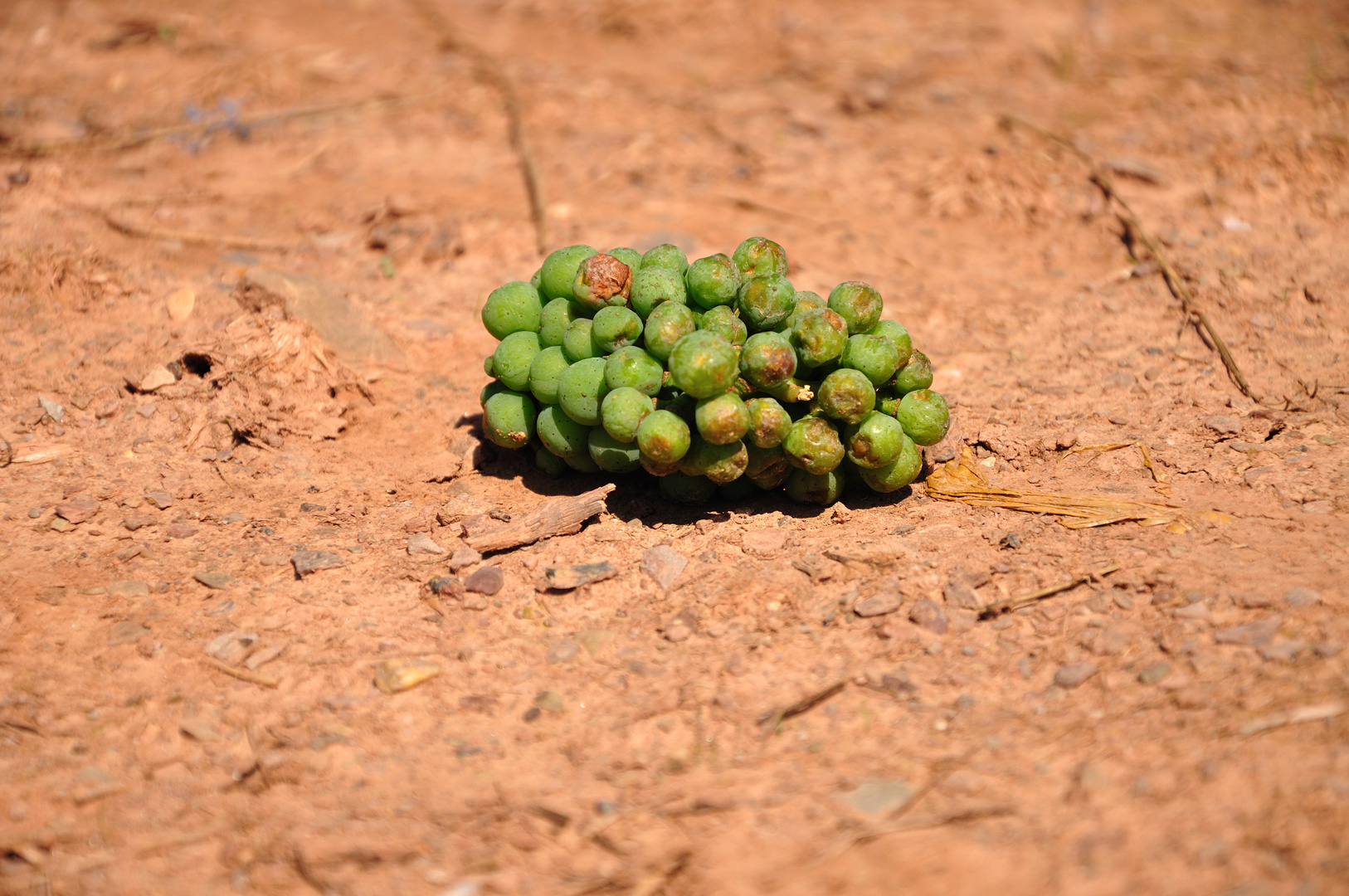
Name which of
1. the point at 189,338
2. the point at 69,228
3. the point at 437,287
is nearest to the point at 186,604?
the point at 189,338

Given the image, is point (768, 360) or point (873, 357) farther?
point (873, 357)

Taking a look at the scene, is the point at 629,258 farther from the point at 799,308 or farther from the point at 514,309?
the point at 799,308

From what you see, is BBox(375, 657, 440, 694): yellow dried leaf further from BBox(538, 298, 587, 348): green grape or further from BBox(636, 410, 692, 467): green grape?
BBox(538, 298, 587, 348): green grape

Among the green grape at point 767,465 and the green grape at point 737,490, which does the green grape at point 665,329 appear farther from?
the green grape at point 737,490

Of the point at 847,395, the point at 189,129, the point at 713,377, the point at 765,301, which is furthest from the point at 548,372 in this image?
the point at 189,129

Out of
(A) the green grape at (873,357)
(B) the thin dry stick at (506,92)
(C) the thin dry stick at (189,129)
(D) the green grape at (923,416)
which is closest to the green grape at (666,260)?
(A) the green grape at (873,357)
